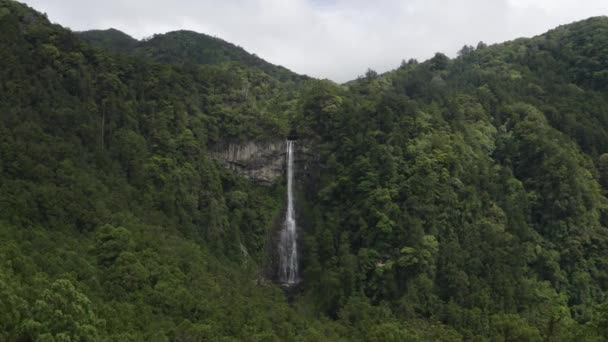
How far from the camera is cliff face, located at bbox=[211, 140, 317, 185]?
54594mm

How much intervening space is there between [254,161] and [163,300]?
24939mm

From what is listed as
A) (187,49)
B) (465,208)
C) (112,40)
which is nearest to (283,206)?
(465,208)

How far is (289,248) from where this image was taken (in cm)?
5128

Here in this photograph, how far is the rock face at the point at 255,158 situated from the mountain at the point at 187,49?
2895 centimetres

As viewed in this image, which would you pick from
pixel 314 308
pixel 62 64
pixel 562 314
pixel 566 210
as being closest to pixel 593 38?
pixel 566 210

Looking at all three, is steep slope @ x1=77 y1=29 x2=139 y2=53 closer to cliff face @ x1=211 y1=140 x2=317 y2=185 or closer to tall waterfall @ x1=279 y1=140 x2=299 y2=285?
cliff face @ x1=211 y1=140 x2=317 y2=185

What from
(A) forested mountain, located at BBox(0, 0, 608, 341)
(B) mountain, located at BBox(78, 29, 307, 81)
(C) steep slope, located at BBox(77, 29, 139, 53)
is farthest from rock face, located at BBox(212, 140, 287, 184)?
(C) steep slope, located at BBox(77, 29, 139, 53)

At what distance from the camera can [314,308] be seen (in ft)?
144

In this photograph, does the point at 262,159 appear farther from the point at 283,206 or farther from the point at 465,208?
the point at 465,208

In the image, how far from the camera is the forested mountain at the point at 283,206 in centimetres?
3169

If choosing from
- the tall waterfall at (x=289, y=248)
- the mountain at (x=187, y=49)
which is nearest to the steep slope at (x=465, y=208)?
the tall waterfall at (x=289, y=248)

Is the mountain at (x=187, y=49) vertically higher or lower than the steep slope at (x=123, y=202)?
higher

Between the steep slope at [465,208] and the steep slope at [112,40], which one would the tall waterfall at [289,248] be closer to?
the steep slope at [465,208]

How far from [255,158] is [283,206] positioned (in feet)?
16.9
